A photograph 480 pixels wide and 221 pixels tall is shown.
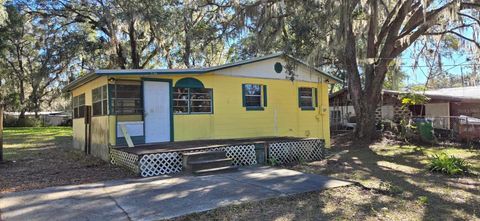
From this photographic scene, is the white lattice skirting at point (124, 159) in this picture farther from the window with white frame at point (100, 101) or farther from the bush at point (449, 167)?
the bush at point (449, 167)

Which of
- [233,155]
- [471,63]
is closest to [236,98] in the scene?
[233,155]

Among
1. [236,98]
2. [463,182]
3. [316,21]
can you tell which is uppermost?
[316,21]

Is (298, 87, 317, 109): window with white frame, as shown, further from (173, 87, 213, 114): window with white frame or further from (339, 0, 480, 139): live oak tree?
(173, 87, 213, 114): window with white frame

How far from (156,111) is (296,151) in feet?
13.7

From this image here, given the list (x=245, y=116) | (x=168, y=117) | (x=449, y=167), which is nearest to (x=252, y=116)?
(x=245, y=116)

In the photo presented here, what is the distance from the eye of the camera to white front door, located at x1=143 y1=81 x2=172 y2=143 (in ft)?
32.8

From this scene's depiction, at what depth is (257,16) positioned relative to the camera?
44.4 ft

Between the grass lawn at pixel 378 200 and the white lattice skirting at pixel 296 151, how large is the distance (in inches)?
31.0

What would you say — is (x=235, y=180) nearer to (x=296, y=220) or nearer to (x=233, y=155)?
(x=233, y=155)

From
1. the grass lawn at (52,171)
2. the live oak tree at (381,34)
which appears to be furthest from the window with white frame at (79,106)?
the live oak tree at (381,34)

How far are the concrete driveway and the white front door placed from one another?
112 inches

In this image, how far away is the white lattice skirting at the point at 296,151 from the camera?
9945mm

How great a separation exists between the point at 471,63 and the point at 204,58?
15.0 metres

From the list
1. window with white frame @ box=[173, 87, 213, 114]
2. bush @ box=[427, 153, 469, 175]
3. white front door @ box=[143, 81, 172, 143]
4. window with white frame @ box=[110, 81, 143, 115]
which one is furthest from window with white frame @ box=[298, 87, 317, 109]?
window with white frame @ box=[110, 81, 143, 115]
